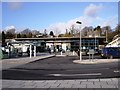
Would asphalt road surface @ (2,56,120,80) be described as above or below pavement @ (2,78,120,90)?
below

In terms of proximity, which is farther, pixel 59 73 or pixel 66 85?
pixel 59 73

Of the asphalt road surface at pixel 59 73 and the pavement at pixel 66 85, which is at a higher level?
the pavement at pixel 66 85

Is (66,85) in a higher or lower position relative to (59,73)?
higher

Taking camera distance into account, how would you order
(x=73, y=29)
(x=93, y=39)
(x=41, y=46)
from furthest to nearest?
1. (x=73, y=29)
2. (x=93, y=39)
3. (x=41, y=46)

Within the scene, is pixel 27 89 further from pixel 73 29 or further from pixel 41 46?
pixel 73 29

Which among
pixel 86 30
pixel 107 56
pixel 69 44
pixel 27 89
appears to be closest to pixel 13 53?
pixel 107 56

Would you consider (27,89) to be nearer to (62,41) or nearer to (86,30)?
(62,41)

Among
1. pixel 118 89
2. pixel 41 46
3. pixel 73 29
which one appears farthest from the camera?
pixel 73 29

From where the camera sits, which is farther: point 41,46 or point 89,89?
point 41,46

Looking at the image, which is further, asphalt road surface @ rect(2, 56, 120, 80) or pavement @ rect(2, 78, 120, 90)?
asphalt road surface @ rect(2, 56, 120, 80)

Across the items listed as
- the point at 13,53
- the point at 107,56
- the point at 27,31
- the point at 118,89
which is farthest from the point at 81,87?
the point at 27,31

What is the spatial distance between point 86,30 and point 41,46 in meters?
58.2

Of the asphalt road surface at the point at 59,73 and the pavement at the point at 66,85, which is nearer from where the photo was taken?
the pavement at the point at 66,85

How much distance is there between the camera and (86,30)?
156 meters
